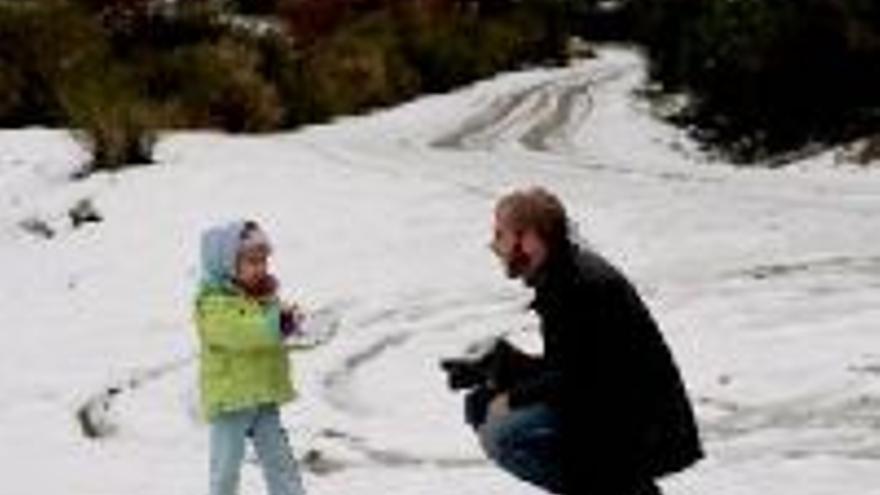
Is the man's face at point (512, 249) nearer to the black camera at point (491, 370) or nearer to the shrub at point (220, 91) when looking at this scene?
the black camera at point (491, 370)

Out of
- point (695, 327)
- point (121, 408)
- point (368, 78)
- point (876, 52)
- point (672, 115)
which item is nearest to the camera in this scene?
point (121, 408)

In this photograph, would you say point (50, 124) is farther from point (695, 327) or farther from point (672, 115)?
point (695, 327)

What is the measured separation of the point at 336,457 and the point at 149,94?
23.2 metres

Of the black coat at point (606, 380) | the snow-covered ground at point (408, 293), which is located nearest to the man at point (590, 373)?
the black coat at point (606, 380)

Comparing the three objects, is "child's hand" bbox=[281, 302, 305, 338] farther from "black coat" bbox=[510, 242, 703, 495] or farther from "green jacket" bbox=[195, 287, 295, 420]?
"black coat" bbox=[510, 242, 703, 495]

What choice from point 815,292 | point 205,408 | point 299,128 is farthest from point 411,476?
point 299,128

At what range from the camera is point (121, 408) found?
13148 mm

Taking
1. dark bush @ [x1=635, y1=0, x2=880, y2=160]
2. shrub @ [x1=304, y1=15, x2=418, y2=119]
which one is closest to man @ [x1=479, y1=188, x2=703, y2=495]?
dark bush @ [x1=635, y1=0, x2=880, y2=160]

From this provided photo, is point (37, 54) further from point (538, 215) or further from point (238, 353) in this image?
point (538, 215)

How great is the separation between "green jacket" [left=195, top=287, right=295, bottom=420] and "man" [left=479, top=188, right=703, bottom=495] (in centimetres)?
211

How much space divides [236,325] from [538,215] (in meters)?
2.34

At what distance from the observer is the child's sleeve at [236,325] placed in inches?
343

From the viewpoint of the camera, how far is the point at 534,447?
683 cm

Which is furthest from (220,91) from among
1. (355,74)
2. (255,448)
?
(255,448)
